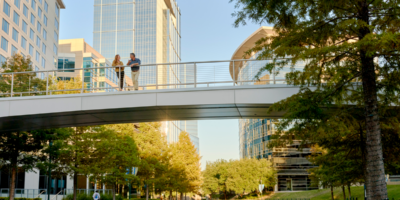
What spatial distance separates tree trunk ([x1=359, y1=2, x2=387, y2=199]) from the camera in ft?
36.8

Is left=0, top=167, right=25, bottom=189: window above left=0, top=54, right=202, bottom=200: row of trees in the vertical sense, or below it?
below

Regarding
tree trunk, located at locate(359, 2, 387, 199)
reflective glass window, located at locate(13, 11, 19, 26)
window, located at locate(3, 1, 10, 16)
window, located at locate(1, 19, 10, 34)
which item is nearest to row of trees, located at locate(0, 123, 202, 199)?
tree trunk, located at locate(359, 2, 387, 199)

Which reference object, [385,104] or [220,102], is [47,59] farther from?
[385,104]

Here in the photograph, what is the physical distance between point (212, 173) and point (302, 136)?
66.1 m

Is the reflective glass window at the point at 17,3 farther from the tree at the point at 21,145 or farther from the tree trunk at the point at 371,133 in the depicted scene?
the tree trunk at the point at 371,133

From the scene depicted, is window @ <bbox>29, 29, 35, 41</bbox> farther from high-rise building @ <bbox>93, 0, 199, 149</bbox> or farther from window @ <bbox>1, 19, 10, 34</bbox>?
high-rise building @ <bbox>93, 0, 199, 149</bbox>

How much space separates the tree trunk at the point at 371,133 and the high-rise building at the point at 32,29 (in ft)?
159

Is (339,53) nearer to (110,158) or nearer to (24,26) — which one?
(110,158)

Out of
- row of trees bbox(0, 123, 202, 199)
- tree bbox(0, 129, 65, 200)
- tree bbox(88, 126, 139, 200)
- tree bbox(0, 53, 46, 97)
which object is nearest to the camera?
tree bbox(0, 53, 46, 97)

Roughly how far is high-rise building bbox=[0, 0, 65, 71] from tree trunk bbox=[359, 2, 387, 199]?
48559 millimetres

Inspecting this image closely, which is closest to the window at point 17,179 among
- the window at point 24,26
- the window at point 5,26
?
the window at point 5,26

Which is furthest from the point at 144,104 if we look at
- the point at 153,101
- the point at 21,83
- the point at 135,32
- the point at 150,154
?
the point at 135,32

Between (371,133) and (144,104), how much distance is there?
9.68m

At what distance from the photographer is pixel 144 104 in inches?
691
